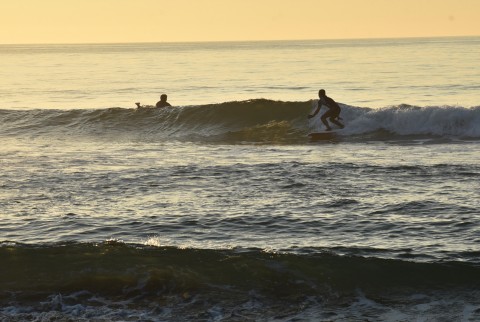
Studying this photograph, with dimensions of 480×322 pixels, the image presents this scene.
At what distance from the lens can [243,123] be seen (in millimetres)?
31859

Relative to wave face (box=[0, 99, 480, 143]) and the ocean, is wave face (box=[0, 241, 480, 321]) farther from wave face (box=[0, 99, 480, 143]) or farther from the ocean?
wave face (box=[0, 99, 480, 143])

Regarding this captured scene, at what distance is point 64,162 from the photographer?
837 inches

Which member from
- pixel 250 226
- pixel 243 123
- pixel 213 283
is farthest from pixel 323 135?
pixel 213 283

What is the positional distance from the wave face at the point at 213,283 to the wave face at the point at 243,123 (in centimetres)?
1577

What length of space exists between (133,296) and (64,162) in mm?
11404

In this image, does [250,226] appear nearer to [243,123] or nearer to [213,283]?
[213,283]

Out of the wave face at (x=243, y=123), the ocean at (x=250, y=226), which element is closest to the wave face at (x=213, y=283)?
the ocean at (x=250, y=226)

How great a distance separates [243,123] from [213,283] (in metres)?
21.2

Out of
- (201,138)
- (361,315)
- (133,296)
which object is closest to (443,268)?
(361,315)

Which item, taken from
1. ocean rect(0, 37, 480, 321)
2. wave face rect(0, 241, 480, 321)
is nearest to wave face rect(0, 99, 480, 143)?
ocean rect(0, 37, 480, 321)

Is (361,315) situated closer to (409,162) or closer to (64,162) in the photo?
(409,162)

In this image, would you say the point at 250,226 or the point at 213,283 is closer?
the point at 213,283

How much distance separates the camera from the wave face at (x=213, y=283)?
9.86 meters

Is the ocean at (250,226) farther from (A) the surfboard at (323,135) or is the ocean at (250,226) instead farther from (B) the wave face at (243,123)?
(A) the surfboard at (323,135)
